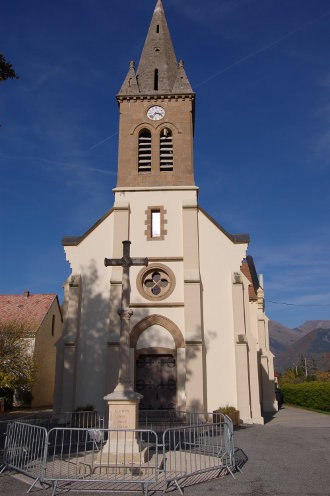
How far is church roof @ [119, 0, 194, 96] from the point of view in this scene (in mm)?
22828

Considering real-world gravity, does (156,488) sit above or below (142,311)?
below

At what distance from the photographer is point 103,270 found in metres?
19.2

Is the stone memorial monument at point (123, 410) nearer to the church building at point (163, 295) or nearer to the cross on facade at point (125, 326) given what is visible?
the cross on facade at point (125, 326)

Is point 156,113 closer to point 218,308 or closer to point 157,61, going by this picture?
point 157,61

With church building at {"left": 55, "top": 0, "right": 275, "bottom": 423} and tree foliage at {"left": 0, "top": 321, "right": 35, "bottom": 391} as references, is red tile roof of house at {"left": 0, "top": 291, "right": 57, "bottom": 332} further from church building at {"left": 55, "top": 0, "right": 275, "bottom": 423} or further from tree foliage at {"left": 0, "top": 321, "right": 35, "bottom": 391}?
church building at {"left": 55, "top": 0, "right": 275, "bottom": 423}

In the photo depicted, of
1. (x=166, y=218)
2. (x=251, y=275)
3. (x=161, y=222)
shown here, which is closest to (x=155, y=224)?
(x=161, y=222)

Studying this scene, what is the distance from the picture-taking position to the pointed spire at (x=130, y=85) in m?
22.8

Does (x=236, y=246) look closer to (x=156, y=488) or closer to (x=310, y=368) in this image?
(x=156, y=488)

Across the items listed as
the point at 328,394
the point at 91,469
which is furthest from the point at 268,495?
the point at 328,394

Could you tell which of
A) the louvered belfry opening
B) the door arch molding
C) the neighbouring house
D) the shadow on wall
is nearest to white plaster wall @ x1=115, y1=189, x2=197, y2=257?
the louvered belfry opening

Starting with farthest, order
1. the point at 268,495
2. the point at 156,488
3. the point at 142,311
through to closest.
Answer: the point at 142,311 < the point at 156,488 < the point at 268,495

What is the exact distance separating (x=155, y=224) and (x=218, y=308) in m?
4.97

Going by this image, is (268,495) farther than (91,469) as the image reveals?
No

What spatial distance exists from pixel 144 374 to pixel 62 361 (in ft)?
11.5
